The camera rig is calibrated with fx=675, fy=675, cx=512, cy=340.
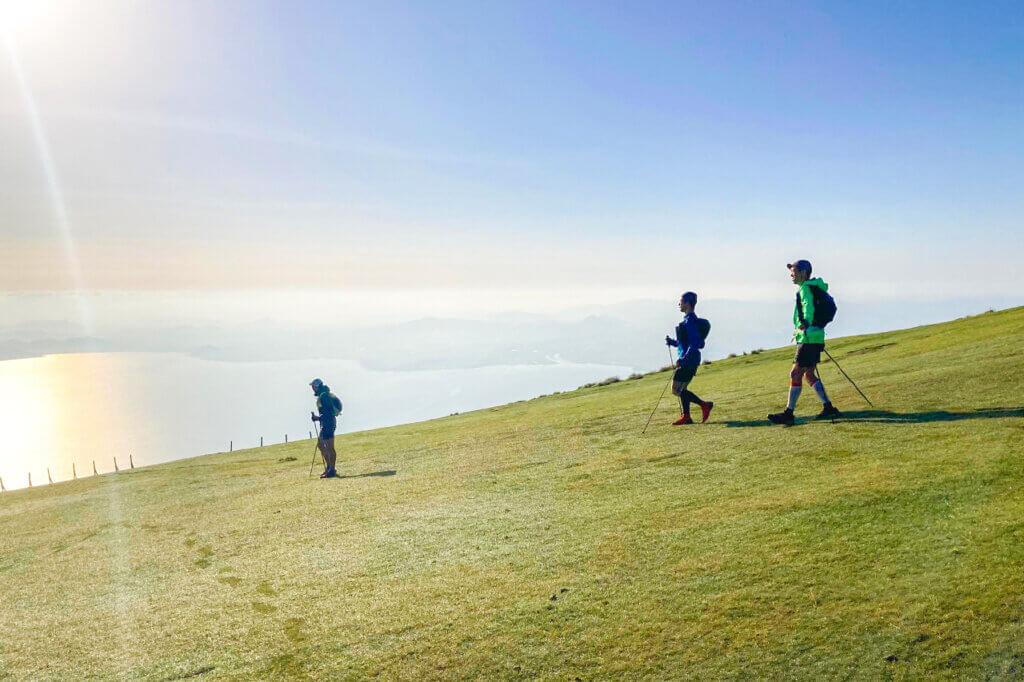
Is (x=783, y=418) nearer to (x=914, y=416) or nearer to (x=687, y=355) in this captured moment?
(x=914, y=416)

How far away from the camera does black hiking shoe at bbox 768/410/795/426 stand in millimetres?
13906

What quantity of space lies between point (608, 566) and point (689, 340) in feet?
30.5

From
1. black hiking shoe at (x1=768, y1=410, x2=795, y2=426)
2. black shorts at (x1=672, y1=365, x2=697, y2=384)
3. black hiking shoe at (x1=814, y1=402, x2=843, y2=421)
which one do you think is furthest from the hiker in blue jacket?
black hiking shoe at (x1=814, y1=402, x2=843, y2=421)

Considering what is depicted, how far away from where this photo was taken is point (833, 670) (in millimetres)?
5445

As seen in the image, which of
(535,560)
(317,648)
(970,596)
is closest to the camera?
(970,596)

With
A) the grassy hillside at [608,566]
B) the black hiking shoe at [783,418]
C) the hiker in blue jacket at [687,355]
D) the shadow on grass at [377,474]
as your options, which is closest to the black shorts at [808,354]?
the black hiking shoe at [783,418]

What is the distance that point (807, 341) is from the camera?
14.0m

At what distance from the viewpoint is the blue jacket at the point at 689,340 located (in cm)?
1628

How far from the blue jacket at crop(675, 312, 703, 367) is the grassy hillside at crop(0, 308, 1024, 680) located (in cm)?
172

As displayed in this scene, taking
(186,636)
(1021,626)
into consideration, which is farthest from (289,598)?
(1021,626)

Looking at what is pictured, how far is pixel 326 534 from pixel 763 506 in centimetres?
715

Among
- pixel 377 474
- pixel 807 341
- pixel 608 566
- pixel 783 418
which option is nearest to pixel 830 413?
pixel 783 418

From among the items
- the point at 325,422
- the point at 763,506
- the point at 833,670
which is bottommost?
the point at 833,670

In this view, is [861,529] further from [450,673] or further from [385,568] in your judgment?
[385,568]
